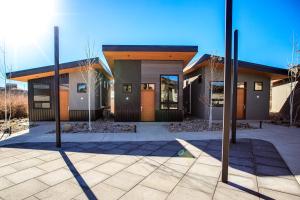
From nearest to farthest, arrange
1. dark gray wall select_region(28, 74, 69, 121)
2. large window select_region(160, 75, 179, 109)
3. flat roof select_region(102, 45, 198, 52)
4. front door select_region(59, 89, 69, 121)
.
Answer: flat roof select_region(102, 45, 198, 52), large window select_region(160, 75, 179, 109), dark gray wall select_region(28, 74, 69, 121), front door select_region(59, 89, 69, 121)

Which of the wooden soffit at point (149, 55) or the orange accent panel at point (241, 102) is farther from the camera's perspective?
the orange accent panel at point (241, 102)

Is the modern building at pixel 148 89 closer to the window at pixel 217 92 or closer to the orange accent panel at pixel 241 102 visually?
the window at pixel 217 92

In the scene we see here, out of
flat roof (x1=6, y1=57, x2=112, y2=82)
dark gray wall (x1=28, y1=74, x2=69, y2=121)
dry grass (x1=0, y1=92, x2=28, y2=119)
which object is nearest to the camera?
flat roof (x1=6, y1=57, x2=112, y2=82)

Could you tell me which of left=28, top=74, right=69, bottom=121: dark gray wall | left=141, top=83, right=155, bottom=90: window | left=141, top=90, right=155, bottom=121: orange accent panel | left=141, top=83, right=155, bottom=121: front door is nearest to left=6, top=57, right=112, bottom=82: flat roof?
left=28, top=74, right=69, bottom=121: dark gray wall

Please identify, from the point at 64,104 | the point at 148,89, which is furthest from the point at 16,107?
the point at 148,89

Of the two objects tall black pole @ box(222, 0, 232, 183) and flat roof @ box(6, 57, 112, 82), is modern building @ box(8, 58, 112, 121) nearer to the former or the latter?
flat roof @ box(6, 57, 112, 82)

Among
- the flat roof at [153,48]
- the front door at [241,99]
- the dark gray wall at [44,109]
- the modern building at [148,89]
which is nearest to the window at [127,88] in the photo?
the modern building at [148,89]

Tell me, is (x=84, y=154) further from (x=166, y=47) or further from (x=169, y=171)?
(x=166, y=47)

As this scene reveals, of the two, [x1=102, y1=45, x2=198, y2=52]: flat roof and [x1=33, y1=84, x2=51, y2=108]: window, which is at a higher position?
[x1=102, y1=45, x2=198, y2=52]: flat roof

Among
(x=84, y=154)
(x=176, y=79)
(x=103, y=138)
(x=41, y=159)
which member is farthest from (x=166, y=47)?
(x=41, y=159)

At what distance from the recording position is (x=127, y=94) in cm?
1103

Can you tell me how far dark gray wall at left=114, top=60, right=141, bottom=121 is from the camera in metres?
11.0

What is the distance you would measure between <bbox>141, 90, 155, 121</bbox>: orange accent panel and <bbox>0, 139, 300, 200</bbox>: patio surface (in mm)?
5841

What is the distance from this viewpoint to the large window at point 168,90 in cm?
1108
